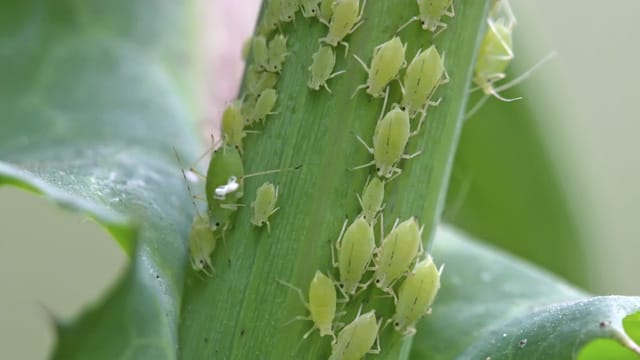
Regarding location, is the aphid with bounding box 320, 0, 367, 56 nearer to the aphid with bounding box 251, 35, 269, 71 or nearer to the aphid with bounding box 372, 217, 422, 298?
the aphid with bounding box 251, 35, 269, 71

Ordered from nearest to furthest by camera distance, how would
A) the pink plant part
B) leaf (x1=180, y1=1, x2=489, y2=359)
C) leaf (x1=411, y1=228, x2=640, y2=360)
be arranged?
1. leaf (x1=411, y1=228, x2=640, y2=360)
2. leaf (x1=180, y1=1, x2=489, y2=359)
3. the pink plant part

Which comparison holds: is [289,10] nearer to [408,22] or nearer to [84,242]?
[408,22]

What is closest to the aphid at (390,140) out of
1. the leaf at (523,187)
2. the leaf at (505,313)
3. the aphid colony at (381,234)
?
the aphid colony at (381,234)

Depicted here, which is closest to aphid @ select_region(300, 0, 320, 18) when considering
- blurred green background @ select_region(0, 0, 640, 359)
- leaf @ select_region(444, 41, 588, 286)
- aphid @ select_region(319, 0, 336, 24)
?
aphid @ select_region(319, 0, 336, 24)

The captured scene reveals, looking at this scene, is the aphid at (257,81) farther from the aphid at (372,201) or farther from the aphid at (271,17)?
the aphid at (372,201)

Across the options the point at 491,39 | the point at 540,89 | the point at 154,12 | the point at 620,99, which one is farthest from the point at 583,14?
the point at 491,39

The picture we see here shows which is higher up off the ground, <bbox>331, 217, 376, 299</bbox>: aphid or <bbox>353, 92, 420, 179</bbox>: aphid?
<bbox>353, 92, 420, 179</bbox>: aphid
